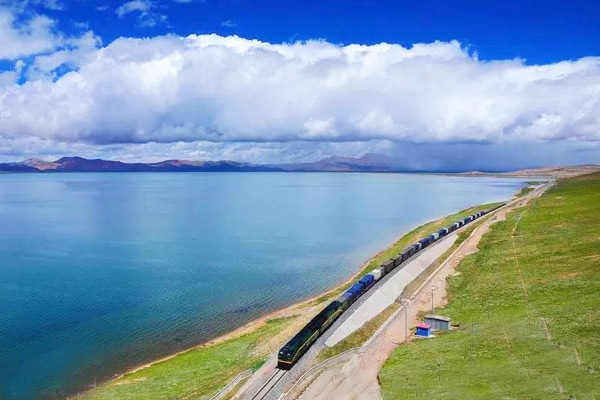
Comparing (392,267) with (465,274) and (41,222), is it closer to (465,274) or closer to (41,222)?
(465,274)

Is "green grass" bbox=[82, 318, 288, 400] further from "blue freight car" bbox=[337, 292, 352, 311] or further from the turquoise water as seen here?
"blue freight car" bbox=[337, 292, 352, 311]

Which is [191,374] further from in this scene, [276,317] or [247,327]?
[276,317]

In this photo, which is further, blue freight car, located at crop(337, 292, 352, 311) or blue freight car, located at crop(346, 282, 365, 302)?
blue freight car, located at crop(346, 282, 365, 302)

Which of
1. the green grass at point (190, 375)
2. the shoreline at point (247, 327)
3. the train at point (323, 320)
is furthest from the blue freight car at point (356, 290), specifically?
the shoreline at point (247, 327)

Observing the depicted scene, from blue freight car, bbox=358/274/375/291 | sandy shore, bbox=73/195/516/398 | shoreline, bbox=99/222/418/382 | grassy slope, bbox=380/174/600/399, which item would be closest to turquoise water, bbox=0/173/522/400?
shoreline, bbox=99/222/418/382

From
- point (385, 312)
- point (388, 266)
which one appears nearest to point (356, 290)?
point (385, 312)

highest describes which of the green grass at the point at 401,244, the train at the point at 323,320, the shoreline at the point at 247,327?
the train at the point at 323,320

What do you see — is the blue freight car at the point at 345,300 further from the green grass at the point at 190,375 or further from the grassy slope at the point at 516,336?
the grassy slope at the point at 516,336

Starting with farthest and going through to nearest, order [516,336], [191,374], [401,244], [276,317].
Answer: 1. [401,244]
2. [276,317]
3. [191,374]
4. [516,336]
